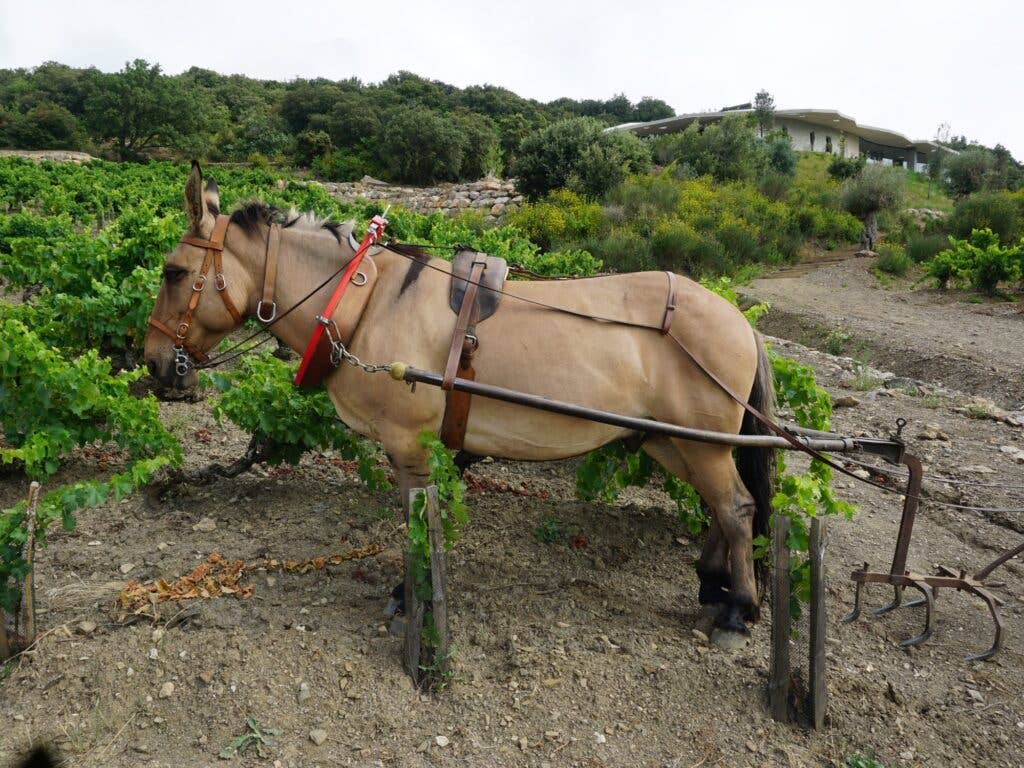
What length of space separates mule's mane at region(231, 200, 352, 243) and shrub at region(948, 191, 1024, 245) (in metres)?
21.8

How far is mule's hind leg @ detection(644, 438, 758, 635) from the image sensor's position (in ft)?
11.6

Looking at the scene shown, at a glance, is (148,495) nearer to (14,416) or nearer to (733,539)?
(14,416)

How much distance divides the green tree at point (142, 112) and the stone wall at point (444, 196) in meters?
21.1

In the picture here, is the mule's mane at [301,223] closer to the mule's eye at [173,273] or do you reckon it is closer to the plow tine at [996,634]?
the mule's eye at [173,273]

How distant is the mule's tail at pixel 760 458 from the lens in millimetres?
3678

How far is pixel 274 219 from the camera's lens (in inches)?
146

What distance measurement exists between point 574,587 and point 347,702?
4.96 feet

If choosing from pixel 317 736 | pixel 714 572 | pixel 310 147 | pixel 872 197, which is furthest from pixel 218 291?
pixel 310 147

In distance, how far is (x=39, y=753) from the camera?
271 centimetres

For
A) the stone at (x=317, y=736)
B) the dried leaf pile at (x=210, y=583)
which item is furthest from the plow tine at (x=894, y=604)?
the stone at (x=317, y=736)

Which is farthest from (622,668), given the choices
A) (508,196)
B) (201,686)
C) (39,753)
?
(508,196)

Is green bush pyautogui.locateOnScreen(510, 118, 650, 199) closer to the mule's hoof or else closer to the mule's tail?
the mule's tail

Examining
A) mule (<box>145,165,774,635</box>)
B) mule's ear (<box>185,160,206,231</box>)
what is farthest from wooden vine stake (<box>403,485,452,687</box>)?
mule's ear (<box>185,160,206,231</box>)

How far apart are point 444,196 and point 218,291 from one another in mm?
32746
